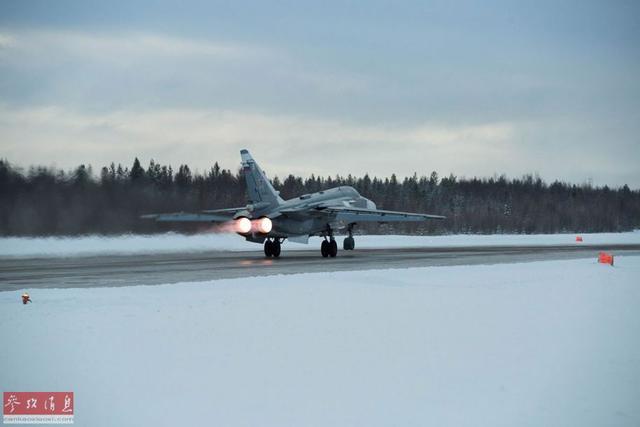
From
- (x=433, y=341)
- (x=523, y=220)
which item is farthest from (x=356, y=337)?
(x=523, y=220)

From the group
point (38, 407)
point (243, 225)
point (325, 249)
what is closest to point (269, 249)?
point (243, 225)

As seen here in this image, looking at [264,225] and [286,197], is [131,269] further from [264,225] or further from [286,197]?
[286,197]

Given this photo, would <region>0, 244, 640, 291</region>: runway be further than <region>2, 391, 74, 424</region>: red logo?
Yes

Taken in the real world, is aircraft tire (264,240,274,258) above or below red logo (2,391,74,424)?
above

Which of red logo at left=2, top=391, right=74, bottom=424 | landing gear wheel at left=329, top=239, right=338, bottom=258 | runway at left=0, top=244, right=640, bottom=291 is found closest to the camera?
red logo at left=2, top=391, right=74, bottom=424

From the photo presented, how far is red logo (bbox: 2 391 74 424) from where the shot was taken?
822 cm

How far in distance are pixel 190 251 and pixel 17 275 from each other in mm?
16518

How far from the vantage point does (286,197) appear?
112812mm

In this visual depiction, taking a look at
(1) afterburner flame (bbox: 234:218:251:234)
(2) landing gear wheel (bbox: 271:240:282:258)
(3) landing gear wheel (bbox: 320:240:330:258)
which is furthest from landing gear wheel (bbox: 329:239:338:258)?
(1) afterburner flame (bbox: 234:218:251:234)

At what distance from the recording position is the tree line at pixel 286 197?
3412cm

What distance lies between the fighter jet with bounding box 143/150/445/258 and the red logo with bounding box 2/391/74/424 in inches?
923

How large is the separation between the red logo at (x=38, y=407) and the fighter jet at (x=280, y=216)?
23.4 meters

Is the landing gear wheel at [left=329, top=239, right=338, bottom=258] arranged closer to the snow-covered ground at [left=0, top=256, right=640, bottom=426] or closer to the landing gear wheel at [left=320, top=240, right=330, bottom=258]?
the landing gear wheel at [left=320, top=240, right=330, bottom=258]

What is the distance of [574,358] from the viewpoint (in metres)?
10.5
